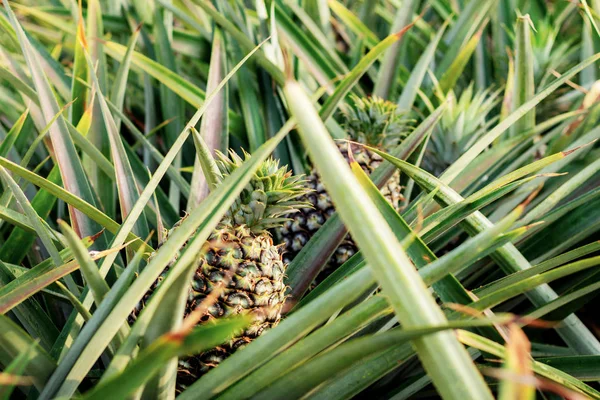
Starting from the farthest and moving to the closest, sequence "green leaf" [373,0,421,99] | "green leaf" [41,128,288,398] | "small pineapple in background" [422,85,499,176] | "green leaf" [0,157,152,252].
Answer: "green leaf" [373,0,421,99] < "small pineapple in background" [422,85,499,176] < "green leaf" [0,157,152,252] < "green leaf" [41,128,288,398]

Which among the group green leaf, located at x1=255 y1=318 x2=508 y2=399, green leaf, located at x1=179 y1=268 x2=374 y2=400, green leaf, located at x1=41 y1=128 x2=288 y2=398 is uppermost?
green leaf, located at x1=41 y1=128 x2=288 y2=398

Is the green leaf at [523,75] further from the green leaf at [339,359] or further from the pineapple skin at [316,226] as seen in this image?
the green leaf at [339,359]

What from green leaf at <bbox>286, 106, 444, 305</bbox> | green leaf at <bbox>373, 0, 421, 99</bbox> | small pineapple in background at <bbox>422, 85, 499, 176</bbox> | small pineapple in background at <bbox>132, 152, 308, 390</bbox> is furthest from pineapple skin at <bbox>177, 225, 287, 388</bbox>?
green leaf at <bbox>373, 0, 421, 99</bbox>

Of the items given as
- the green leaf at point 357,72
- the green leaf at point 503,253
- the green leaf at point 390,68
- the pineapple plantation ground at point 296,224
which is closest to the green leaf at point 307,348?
the pineapple plantation ground at point 296,224

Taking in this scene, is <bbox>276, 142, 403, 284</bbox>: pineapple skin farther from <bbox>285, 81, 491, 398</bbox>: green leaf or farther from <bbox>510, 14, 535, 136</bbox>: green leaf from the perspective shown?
<bbox>285, 81, 491, 398</bbox>: green leaf

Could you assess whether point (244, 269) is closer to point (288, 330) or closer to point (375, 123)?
point (288, 330)

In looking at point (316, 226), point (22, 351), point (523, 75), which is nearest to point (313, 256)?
point (316, 226)
